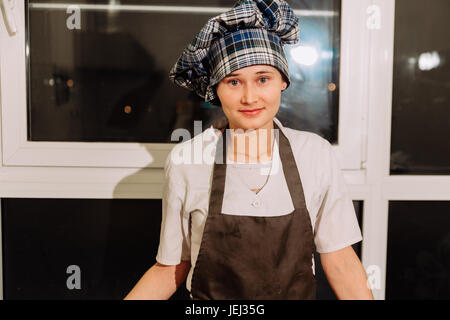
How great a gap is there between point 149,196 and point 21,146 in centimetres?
49

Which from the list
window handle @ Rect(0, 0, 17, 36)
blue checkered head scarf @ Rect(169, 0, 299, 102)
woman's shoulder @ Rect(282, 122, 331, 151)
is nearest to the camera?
blue checkered head scarf @ Rect(169, 0, 299, 102)

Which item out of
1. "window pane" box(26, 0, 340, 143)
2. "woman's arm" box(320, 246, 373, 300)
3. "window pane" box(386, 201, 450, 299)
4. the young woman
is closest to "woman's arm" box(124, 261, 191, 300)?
the young woman

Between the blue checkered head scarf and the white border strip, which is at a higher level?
the white border strip

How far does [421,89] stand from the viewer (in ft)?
4.20

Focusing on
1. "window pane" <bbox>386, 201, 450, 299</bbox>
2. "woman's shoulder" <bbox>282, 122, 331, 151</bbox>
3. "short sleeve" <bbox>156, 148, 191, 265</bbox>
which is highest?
"woman's shoulder" <bbox>282, 122, 331, 151</bbox>

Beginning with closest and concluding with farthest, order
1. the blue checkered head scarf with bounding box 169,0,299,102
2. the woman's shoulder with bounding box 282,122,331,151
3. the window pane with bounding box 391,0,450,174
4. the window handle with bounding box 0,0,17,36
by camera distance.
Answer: the blue checkered head scarf with bounding box 169,0,299,102 < the woman's shoulder with bounding box 282,122,331,151 < the window handle with bounding box 0,0,17,36 < the window pane with bounding box 391,0,450,174

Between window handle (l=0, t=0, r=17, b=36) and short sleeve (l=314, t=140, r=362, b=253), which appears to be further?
window handle (l=0, t=0, r=17, b=36)

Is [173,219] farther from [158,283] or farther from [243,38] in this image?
[243,38]

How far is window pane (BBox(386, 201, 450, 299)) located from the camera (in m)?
1.32

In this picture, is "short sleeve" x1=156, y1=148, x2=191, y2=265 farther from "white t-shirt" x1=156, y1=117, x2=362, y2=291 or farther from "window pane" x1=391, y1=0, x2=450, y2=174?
"window pane" x1=391, y1=0, x2=450, y2=174

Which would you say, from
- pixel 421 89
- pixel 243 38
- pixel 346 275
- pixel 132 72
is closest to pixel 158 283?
pixel 346 275

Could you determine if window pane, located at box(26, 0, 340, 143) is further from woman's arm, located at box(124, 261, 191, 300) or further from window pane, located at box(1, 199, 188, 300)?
woman's arm, located at box(124, 261, 191, 300)

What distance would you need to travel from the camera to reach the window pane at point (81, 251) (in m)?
1.30

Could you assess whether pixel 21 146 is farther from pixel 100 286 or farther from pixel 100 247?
pixel 100 286
